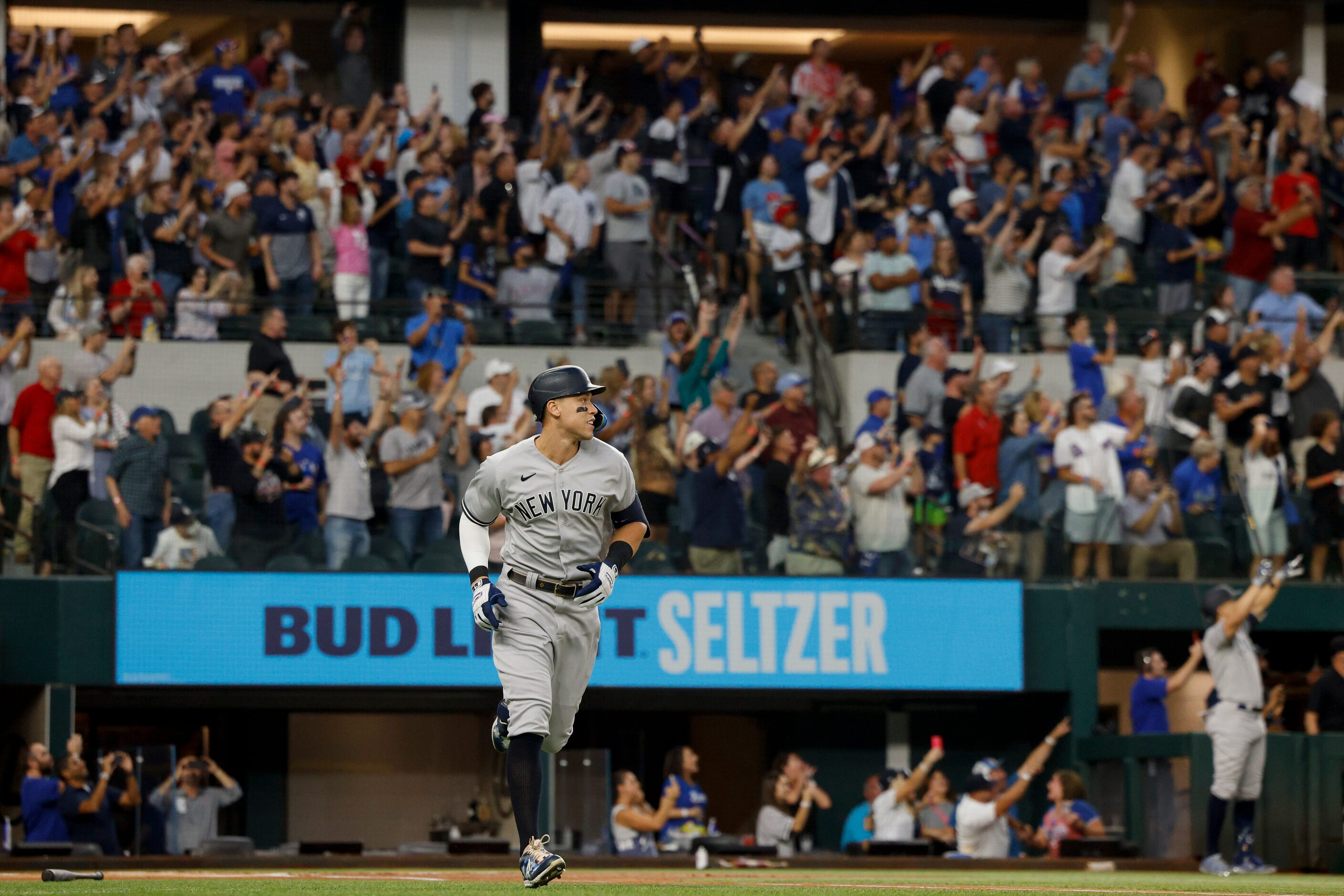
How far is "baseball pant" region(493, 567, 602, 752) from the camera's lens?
25.5 feet

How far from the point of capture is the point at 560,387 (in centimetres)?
800

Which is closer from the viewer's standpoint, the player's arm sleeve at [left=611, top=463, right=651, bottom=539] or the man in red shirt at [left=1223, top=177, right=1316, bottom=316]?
the player's arm sleeve at [left=611, top=463, right=651, bottom=539]

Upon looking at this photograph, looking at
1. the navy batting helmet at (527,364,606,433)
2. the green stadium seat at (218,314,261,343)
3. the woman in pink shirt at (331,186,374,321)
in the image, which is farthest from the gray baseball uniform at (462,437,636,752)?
the woman in pink shirt at (331,186,374,321)

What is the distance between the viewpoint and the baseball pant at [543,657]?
7.79 m

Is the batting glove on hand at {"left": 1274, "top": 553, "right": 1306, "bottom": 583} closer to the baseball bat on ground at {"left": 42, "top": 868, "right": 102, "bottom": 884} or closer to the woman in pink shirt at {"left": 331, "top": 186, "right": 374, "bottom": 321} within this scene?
the woman in pink shirt at {"left": 331, "top": 186, "right": 374, "bottom": 321}

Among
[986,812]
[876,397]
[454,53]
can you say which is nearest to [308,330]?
[876,397]

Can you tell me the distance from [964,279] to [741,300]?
3.04m

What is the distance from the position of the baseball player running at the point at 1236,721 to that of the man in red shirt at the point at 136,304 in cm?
861

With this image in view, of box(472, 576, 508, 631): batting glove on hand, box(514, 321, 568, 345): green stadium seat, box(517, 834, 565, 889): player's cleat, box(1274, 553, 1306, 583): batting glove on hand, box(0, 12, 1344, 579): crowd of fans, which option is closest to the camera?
box(517, 834, 565, 889): player's cleat

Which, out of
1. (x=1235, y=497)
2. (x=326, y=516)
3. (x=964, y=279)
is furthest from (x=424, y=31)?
(x=1235, y=497)

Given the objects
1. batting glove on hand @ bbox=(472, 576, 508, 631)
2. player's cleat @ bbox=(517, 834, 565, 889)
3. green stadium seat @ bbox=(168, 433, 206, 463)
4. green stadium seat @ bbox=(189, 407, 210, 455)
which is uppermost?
green stadium seat @ bbox=(189, 407, 210, 455)

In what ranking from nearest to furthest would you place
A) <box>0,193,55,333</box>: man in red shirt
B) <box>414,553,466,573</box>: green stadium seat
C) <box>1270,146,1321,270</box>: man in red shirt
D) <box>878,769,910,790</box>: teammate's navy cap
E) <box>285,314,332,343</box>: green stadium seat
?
<box>414,553,466,573</box>: green stadium seat < <box>878,769,910,790</box>: teammate's navy cap < <box>0,193,55,333</box>: man in red shirt < <box>285,314,332,343</box>: green stadium seat < <box>1270,146,1321,270</box>: man in red shirt

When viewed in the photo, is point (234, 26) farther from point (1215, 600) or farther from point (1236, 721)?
point (1236, 721)

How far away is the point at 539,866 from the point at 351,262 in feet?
36.3
